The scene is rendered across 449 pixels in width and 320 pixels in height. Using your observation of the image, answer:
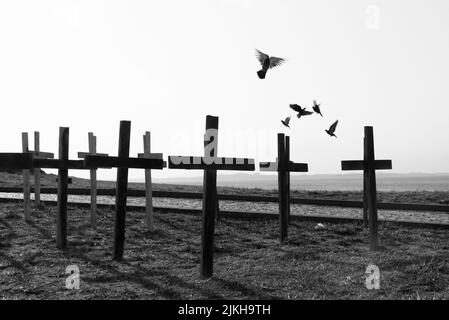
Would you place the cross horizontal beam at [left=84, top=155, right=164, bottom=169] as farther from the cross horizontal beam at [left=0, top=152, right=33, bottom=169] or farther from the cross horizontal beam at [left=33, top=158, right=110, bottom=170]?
the cross horizontal beam at [left=33, top=158, right=110, bottom=170]

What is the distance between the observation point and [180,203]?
1997cm

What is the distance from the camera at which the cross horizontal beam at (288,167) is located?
13117mm

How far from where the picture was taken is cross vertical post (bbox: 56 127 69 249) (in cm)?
1155

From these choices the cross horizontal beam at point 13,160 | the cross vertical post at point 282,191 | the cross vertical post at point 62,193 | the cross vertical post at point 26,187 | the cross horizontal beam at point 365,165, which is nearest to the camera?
the cross horizontal beam at point 13,160

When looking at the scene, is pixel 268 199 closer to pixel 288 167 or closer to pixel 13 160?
pixel 288 167

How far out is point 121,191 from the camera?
10117 mm

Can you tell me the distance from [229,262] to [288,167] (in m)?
4.01

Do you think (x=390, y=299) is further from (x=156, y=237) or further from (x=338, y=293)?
(x=156, y=237)

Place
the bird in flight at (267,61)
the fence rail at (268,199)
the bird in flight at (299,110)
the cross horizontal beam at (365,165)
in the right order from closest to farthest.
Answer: the bird in flight at (267,61), the bird in flight at (299,110), the cross horizontal beam at (365,165), the fence rail at (268,199)

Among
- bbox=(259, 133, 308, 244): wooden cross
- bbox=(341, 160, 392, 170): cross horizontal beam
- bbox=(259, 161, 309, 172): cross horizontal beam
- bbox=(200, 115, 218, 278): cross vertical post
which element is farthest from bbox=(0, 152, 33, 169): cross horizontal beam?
bbox=(341, 160, 392, 170): cross horizontal beam

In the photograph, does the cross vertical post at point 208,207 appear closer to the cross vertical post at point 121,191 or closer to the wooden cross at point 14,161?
the cross vertical post at point 121,191

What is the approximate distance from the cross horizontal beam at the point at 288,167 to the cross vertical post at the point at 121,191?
13.0ft

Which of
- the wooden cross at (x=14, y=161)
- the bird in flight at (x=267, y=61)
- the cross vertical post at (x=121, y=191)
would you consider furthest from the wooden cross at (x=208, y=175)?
the wooden cross at (x=14, y=161)

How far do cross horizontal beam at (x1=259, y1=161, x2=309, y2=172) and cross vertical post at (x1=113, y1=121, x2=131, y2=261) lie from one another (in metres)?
3.96
